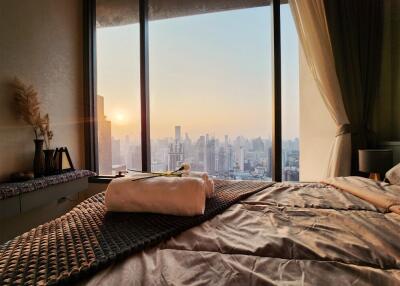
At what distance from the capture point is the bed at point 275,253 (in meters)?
0.54

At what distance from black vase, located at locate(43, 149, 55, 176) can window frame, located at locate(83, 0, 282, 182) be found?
2.21 ft

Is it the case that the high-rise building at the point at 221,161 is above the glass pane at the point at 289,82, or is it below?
below

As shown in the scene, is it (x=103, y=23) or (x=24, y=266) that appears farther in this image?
(x=103, y=23)

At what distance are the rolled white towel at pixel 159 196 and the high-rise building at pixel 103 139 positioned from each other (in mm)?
2256

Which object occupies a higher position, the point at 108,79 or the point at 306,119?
the point at 108,79

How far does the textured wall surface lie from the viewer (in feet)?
7.11

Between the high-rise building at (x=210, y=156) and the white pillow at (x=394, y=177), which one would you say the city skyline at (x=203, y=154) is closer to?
the high-rise building at (x=210, y=156)

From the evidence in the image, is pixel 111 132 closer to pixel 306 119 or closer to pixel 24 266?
pixel 306 119

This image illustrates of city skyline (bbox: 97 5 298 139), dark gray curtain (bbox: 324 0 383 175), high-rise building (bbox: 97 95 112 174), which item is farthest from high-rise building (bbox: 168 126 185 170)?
dark gray curtain (bbox: 324 0 383 175)

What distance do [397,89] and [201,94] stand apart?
1.82 meters

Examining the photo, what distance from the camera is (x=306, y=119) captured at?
8.83 feet

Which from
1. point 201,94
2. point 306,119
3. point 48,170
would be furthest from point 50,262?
point 306,119

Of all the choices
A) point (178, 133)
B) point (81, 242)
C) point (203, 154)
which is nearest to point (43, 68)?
point (178, 133)

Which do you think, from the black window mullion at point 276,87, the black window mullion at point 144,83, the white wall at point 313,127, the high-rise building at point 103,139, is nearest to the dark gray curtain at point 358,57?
the white wall at point 313,127
